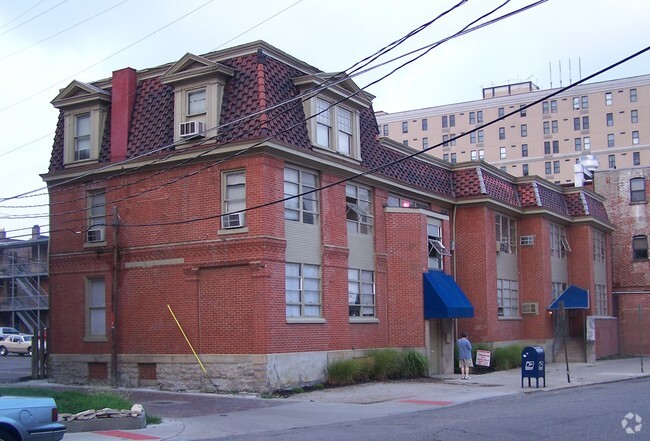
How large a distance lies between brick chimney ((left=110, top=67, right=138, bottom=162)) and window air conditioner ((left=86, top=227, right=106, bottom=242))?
236 centimetres

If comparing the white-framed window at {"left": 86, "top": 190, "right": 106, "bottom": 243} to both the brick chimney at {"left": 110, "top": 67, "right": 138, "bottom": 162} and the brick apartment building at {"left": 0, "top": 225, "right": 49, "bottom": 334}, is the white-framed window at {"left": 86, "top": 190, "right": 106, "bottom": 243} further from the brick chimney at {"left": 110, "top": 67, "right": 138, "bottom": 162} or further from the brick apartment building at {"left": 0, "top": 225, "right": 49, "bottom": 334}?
the brick apartment building at {"left": 0, "top": 225, "right": 49, "bottom": 334}

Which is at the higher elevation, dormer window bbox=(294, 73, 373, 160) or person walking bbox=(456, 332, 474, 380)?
dormer window bbox=(294, 73, 373, 160)

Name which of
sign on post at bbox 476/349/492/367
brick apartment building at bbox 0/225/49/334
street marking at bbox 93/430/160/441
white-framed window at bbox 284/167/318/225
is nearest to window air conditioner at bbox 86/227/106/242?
white-framed window at bbox 284/167/318/225

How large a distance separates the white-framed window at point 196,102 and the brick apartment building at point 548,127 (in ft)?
262

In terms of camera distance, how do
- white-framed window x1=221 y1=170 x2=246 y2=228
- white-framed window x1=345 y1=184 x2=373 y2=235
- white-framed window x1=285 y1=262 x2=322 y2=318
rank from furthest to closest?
white-framed window x1=345 y1=184 x2=373 y2=235 → white-framed window x1=285 y1=262 x2=322 y2=318 → white-framed window x1=221 y1=170 x2=246 y2=228

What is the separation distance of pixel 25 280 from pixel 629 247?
41096mm

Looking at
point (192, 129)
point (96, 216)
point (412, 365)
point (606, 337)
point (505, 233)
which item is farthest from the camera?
point (606, 337)

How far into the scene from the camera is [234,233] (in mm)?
23734

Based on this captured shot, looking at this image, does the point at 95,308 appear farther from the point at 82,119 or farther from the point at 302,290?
the point at 302,290

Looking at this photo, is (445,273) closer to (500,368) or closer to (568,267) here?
(500,368)

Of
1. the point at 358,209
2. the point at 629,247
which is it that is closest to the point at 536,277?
the point at 629,247

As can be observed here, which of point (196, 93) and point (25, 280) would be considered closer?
point (196, 93)

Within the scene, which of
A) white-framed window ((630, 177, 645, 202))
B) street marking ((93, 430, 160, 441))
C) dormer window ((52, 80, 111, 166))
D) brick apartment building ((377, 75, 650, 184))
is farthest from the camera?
brick apartment building ((377, 75, 650, 184))

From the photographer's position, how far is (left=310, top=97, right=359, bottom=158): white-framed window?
2595 cm
